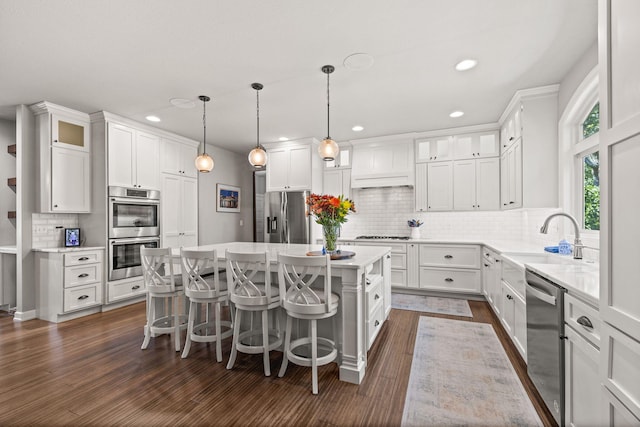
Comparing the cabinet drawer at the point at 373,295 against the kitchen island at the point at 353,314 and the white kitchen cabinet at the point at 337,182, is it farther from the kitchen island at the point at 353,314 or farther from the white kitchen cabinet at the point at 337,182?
the white kitchen cabinet at the point at 337,182

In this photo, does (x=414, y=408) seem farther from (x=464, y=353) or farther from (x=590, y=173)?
(x=590, y=173)

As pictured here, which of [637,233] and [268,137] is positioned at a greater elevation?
[268,137]

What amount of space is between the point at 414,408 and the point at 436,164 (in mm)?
3836

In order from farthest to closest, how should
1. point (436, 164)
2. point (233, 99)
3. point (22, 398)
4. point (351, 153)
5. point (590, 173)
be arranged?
1. point (351, 153)
2. point (436, 164)
3. point (233, 99)
4. point (590, 173)
5. point (22, 398)

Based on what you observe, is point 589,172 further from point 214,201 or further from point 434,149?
point 214,201

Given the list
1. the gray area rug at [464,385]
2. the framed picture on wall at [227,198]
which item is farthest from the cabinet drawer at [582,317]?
the framed picture on wall at [227,198]

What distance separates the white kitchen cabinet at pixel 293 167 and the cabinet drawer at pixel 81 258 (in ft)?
9.03

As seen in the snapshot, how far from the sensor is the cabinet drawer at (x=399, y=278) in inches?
187

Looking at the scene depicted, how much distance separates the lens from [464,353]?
2.70 meters

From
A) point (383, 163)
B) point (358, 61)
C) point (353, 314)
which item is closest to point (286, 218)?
point (383, 163)

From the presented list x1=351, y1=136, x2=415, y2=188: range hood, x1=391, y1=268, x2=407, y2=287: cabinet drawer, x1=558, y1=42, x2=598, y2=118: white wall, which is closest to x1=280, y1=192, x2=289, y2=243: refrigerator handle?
x1=351, y1=136, x2=415, y2=188: range hood

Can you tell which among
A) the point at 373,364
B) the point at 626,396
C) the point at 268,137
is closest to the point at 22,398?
the point at 373,364

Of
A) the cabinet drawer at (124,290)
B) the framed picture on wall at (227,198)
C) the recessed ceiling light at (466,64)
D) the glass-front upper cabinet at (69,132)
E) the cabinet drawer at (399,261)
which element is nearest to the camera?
the recessed ceiling light at (466,64)

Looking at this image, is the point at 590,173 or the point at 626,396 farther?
the point at 590,173
